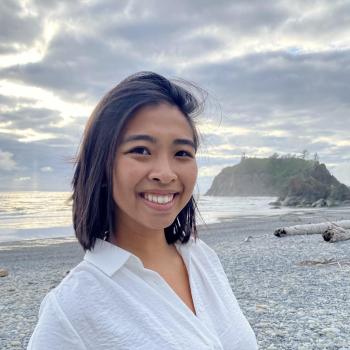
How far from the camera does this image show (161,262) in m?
1.83

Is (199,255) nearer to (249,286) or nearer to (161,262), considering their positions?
(161,262)

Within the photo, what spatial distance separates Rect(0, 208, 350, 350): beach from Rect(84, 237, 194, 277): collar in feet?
11.4

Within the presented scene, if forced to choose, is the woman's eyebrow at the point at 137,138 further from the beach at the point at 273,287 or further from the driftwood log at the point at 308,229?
the driftwood log at the point at 308,229

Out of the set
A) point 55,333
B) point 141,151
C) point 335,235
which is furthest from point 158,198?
point 335,235

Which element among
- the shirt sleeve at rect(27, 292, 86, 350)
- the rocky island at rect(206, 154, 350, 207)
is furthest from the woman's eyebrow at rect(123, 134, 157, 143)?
the rocky island at rect(206, 154, 350, 207)

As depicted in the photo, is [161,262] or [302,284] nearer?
[161,262]

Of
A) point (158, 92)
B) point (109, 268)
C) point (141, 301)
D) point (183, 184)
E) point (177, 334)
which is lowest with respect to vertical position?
point (177, 334)

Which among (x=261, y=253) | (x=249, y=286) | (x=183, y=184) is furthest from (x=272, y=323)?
(x=261, y=253)

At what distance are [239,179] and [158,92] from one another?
110567mm

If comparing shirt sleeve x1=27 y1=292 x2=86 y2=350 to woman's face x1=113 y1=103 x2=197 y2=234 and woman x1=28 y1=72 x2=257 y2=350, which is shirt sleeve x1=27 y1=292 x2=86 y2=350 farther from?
woman's face x1=113 y1=103 x2=197 y2=234

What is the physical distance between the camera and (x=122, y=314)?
146 cm

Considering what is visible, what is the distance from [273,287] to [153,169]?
21.0ft

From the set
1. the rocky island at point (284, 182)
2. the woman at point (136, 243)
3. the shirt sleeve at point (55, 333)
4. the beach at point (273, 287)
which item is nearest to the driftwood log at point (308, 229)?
the beach at point (273, 287)

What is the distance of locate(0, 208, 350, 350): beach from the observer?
199 inches
